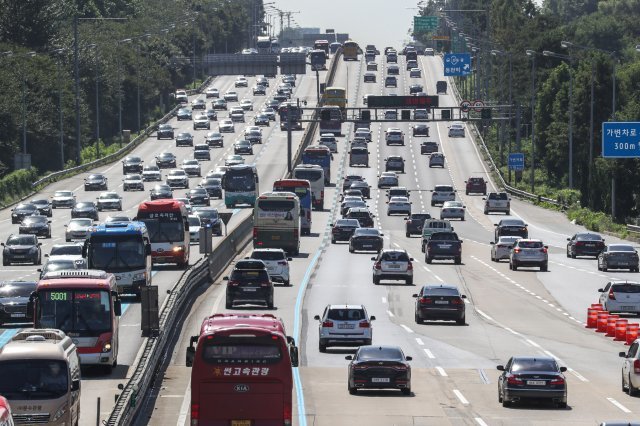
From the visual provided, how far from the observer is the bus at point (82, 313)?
139ft

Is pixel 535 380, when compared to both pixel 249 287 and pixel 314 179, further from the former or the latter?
pixel 314 179

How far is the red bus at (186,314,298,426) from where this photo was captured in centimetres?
3000

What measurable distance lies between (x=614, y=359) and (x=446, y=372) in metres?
6.65

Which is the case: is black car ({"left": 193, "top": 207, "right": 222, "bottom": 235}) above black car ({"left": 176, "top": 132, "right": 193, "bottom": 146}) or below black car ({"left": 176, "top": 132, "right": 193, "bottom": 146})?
below

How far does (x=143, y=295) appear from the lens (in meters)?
47.6

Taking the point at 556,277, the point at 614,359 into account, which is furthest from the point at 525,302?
the point at 614,359

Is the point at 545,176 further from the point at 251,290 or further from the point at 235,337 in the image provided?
the point at 235,337

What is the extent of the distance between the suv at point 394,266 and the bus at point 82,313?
31.9 meters

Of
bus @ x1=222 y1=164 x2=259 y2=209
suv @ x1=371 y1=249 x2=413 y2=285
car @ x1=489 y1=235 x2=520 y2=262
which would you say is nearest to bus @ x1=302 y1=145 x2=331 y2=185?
bus @ x1=222 y1=164 x2=259 y2=209

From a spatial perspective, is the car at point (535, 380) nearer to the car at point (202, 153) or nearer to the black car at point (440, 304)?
the black car at point (440, 304)

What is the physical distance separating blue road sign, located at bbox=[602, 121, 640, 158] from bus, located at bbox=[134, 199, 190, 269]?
3420cm

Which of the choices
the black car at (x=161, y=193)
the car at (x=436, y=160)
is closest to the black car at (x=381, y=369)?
the black car at (x=161, y=193)

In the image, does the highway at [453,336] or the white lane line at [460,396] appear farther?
the white lane line at [460,396]

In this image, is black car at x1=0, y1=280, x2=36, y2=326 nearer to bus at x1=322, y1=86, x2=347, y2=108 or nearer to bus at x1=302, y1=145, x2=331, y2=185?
bus at x1=302, y1=145, x2=331, y2=185
